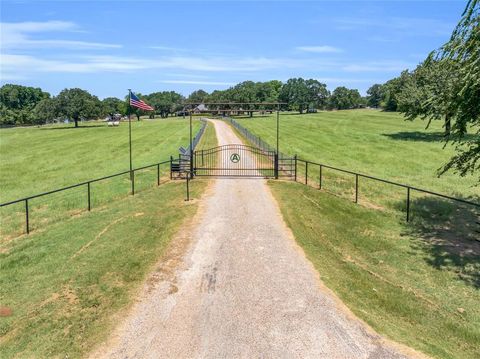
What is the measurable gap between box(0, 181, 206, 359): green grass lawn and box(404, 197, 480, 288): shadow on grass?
28.3ft

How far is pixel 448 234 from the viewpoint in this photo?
50.9ft

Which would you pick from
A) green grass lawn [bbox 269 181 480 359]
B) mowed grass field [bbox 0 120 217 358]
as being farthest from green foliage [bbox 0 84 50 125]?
green grass lawn [bbox 269 181 480 359]

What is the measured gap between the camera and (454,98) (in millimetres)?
14539

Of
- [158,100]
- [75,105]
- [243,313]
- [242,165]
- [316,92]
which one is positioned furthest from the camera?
[158,100]

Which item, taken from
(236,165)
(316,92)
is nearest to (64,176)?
(236,165)

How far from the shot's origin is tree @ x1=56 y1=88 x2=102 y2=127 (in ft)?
319

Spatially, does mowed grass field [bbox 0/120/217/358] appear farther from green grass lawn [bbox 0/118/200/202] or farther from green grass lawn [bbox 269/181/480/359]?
green grass lawn [bbox 0/118/200/202]

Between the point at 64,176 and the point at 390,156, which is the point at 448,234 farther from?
the point at 64,176

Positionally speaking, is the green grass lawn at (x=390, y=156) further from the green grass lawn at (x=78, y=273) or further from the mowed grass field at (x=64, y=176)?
the green grass lawn at (x=78, y=273)

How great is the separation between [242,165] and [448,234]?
14.7 metres

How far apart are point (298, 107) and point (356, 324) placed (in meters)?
131

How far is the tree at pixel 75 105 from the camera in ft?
319

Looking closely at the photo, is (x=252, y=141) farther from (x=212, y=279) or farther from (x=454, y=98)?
(x=212, y=279)

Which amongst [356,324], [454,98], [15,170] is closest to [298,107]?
[15,170]
